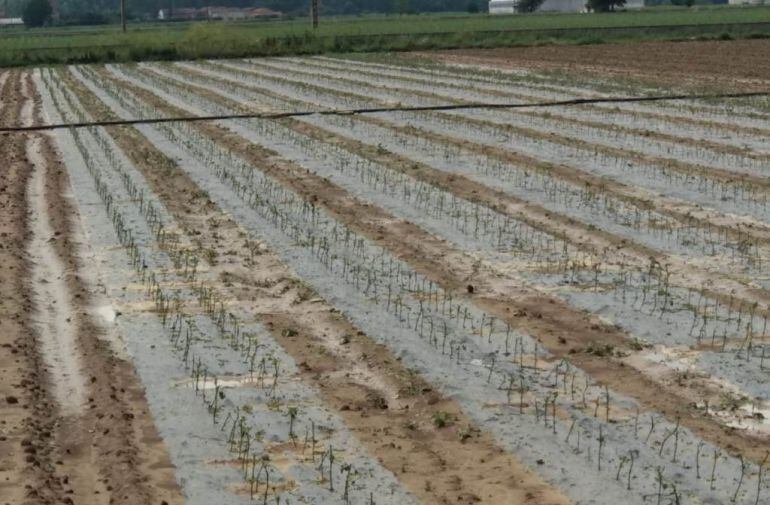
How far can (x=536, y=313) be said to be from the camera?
8523 millimetres

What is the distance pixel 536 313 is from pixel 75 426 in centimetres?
314

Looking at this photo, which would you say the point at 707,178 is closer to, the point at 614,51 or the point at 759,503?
the point at 759,503

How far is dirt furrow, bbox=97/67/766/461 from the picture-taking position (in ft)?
21.7

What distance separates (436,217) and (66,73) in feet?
89.5

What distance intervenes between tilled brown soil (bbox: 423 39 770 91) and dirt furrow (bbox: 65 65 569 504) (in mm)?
17240

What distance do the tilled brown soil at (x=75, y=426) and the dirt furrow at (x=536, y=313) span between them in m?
2.35

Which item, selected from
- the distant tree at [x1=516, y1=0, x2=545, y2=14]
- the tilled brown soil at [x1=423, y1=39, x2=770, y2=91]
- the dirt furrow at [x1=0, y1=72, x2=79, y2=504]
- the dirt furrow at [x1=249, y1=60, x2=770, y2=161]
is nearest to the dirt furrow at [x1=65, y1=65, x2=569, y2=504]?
the dirt furrow at [x1=0, y1=72, x2=79, y2=504]

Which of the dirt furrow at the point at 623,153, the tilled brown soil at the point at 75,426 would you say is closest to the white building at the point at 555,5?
the dirt furrow at the point at 623,153

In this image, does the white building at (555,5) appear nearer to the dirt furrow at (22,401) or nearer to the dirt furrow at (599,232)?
the dirt furrow at (599,232)

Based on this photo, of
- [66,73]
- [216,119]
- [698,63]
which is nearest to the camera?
[216,119]

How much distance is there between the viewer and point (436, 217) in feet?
39.0

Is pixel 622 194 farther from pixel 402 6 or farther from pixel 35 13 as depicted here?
pixel 35 13

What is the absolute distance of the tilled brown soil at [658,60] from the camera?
28250 millimetres

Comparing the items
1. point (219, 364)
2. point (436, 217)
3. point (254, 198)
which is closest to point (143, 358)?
point (219, 364)
